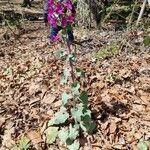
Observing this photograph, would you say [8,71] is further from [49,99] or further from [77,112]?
[77,112]

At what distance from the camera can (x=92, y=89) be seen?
5609 millimetres

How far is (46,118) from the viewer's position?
514cm

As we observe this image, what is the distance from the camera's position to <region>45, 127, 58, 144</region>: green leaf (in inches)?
189

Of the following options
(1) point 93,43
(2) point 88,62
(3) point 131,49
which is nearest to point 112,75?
(2) point 88,62

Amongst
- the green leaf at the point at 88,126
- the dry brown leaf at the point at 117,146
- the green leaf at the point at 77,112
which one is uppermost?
the green leaf at the point at 77,112

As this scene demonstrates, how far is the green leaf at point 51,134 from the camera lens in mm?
4805

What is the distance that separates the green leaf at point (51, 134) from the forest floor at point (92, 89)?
0.06 meters

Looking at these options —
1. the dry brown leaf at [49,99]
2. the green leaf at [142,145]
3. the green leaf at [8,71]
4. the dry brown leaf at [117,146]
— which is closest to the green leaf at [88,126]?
the dry brown leaf at [117,146]

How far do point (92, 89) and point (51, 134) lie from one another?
1100 mm

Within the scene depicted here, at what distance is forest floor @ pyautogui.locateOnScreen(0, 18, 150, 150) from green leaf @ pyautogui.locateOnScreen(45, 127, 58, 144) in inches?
2.5

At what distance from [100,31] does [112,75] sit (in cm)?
271

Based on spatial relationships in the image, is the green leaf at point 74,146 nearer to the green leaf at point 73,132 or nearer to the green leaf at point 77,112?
the green leaf at point 73,132

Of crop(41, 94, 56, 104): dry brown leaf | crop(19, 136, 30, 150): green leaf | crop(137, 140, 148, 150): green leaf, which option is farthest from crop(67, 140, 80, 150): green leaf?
crop(41, 94, 56, 104): dry brown leaf

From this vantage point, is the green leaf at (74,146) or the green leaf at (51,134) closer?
the green leaf at (74,146)
